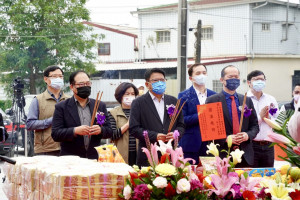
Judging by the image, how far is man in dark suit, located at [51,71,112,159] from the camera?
563 centimetres

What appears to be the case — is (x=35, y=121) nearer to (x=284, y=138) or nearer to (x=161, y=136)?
(x=161, y=136)

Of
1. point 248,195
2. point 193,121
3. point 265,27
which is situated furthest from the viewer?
point 265,27

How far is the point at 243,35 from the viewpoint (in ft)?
102

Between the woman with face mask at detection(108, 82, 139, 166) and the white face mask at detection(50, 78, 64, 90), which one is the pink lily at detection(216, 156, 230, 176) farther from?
the white face mask at detection(50, 78, 64, 90)

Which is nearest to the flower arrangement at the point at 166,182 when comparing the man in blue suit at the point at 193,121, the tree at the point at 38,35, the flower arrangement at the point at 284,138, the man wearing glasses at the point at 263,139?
the flower arrangement at the point at 284,138

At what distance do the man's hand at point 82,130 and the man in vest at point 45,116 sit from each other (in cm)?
87

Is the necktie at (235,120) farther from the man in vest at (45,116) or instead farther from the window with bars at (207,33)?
the window with bars at (207,33)

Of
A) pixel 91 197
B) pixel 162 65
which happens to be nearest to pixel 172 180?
pixel 91 197

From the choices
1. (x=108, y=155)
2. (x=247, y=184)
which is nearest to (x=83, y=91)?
(x=108, y=155)

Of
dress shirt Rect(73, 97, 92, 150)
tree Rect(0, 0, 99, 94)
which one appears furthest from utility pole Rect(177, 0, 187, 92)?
dress shirt Rect(73, 97, 92, 150)

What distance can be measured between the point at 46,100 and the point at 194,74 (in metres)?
1.71

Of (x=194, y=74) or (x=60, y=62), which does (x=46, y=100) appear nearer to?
(x=194, y=74)

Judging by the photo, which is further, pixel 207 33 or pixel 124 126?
pixel 207 33

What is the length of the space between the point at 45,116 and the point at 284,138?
4.26 metres
